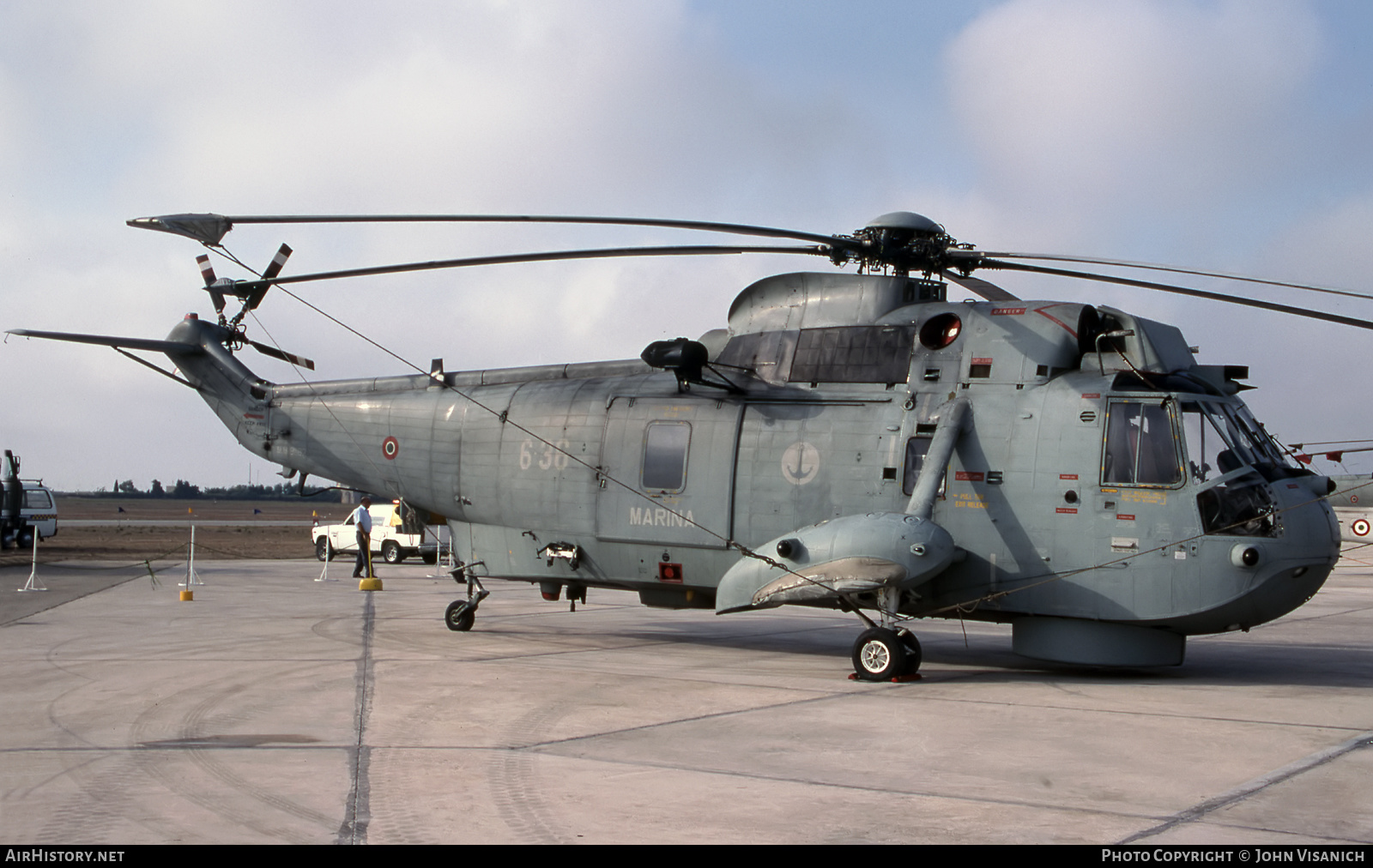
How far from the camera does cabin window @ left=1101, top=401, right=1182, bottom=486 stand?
35.5 ft

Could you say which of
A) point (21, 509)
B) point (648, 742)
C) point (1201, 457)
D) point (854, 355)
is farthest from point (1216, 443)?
point (21, 509)

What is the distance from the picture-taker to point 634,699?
992 centimetres

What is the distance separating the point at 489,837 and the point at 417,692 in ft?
15.7

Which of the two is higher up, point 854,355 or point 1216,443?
point 854,355

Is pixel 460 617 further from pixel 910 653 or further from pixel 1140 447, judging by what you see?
pixel 1140 447

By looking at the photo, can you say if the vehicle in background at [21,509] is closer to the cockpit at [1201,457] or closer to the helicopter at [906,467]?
the helicopter at [906,467]

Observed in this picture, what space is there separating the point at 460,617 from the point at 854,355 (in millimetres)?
6396

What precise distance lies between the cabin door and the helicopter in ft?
0.09

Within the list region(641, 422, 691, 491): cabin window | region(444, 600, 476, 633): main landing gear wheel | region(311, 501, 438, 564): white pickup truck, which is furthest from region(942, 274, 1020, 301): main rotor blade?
region(311, 501, 438, 564): white pickup truck

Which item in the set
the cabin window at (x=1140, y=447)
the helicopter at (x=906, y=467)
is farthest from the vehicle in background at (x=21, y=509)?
the cabin window at (x=1140, y=447)

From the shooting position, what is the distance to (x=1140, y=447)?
10.9 m

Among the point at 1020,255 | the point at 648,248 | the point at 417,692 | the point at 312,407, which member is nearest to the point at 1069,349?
the point at 1020,255

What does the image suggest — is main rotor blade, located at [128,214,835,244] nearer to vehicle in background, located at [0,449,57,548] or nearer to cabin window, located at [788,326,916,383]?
cabin window, located at [788,326,916,383]

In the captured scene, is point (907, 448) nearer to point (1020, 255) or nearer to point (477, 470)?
point (1020, 255)
